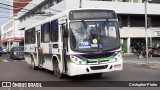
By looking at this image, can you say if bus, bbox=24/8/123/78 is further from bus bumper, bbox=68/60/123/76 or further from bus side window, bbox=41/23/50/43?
bus side window, bbox=41/23/50/43

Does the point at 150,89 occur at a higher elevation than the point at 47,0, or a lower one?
lower

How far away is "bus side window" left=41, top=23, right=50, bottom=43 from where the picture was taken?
17672mm

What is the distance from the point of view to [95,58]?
45.6 feet

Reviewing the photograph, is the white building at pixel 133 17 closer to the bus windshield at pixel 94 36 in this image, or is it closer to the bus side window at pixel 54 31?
the bus side window at pixel 54 31

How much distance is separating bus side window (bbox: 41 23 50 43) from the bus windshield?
3.70 meters

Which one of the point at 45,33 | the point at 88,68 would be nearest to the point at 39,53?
the point at 45,33

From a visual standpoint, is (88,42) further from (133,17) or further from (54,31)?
(133,17)

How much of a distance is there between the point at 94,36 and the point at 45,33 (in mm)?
4854

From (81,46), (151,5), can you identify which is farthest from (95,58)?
(151,5)

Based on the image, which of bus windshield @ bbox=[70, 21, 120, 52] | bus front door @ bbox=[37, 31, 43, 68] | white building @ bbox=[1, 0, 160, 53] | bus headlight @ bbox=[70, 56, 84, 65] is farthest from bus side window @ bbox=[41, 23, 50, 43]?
white building @ bbox=[1, 0, 160, 53]

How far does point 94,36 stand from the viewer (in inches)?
557

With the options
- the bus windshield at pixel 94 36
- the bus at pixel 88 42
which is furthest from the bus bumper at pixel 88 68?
the bus windshield at pixel 94 36

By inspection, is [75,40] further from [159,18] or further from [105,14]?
[159,18]

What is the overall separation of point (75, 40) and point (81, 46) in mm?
342
